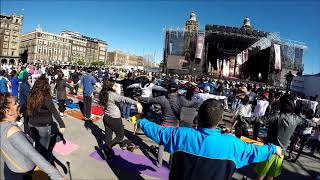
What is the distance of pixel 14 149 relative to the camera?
279cm

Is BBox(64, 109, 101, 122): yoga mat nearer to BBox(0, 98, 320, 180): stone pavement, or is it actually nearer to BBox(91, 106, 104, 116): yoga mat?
BBox(0, 98, 320, 180): stone pavement

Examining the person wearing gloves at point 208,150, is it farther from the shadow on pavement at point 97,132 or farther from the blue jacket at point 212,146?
the shadow on pavement at point 97,132

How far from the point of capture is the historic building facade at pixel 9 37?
99812 millimetres

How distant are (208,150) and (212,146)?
5 cm

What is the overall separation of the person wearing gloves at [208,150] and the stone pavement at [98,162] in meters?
3.37

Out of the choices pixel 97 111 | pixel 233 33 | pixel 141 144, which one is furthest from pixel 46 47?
pixel 141 144

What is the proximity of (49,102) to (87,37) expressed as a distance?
163 metres

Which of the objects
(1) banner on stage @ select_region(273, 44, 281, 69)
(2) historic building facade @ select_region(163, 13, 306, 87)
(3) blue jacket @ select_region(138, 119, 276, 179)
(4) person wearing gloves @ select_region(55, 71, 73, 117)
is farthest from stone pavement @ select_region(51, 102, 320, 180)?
(2) historic building facade @ select_region(163, 13, 306, 87)

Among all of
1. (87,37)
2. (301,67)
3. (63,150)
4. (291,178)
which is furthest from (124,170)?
(87,37)

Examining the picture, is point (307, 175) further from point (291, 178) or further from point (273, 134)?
point (273, 134)

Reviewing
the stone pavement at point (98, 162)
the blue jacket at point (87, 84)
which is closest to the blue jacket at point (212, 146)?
the stone pavement at point (98, 162)

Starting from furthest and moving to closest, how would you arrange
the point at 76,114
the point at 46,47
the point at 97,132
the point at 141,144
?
the point at 46,47 → the point at 76,114 → the point at 97,132 → the point at 141,144

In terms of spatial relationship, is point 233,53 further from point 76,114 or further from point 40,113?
point 40,113

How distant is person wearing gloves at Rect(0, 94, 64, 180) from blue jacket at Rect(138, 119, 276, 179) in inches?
40.2
